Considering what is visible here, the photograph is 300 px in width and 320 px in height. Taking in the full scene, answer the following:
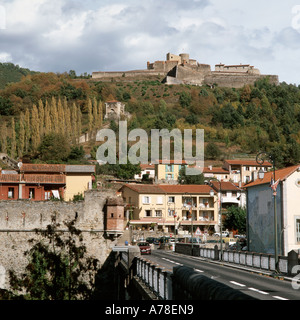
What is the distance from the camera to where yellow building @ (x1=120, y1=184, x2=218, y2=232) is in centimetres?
7625

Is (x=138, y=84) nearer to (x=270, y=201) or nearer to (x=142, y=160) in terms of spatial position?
(x=142, y=160)

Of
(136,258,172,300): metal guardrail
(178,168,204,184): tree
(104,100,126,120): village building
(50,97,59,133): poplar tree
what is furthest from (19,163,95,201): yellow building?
(104,100,126,120): village building

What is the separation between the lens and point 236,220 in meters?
73.7

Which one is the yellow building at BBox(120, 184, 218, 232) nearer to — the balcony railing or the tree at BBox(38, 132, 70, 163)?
the tree at BBox(38, 132, 70, 163)

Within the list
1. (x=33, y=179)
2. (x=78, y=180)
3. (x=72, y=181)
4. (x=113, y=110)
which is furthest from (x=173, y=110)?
(x=33, y=179)

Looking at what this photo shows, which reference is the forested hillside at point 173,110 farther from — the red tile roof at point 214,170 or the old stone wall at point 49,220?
the old stone wall at point 49,220

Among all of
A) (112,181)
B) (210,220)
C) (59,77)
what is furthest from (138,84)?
(210,220)

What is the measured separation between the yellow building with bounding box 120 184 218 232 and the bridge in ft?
107

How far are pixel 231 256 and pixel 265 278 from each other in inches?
418

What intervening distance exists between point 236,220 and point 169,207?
10.6m

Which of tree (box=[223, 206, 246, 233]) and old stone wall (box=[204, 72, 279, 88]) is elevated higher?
old stone wall (box=[204, 72, 279, 88])
